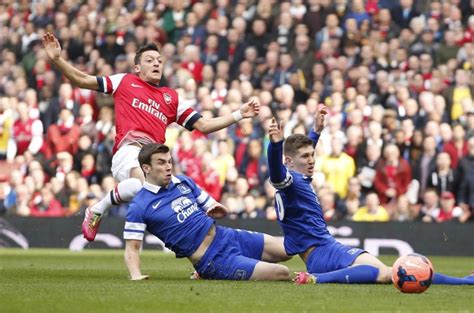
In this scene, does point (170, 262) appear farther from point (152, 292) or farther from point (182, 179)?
point (152, 292)

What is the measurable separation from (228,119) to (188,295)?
3.78 meters

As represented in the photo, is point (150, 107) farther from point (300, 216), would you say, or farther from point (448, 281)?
point (448, 281)

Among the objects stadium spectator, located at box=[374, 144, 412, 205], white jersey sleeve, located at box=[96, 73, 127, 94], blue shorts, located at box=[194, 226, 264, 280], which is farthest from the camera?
stadium spectator, located at box=[374, 144, 412, 205]

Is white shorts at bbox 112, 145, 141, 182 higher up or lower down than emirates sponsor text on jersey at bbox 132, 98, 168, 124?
lower down

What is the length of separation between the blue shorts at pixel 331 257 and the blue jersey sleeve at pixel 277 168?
0.81 m

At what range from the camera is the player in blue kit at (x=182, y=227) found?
42.1 ft

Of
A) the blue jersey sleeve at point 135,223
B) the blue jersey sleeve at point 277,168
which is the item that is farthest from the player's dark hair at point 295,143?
the blue jersey sleeve at point 135,223

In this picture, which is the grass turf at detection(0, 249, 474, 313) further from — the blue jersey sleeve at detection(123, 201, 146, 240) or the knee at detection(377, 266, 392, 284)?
the blue jersey sleeve at detection(123, 201, 146, 240)

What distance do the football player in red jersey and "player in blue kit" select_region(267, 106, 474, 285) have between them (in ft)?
5.02

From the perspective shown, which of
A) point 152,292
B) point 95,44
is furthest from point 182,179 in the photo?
point 95,44

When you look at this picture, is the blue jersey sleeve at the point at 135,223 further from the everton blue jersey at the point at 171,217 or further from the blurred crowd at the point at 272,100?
the blurred crowd at the point at 272,100

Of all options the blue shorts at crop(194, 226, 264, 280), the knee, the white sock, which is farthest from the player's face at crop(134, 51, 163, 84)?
the knee

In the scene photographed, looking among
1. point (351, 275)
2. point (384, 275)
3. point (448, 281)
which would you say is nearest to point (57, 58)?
point (351, 275)

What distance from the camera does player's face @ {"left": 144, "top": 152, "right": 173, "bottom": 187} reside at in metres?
12.8
